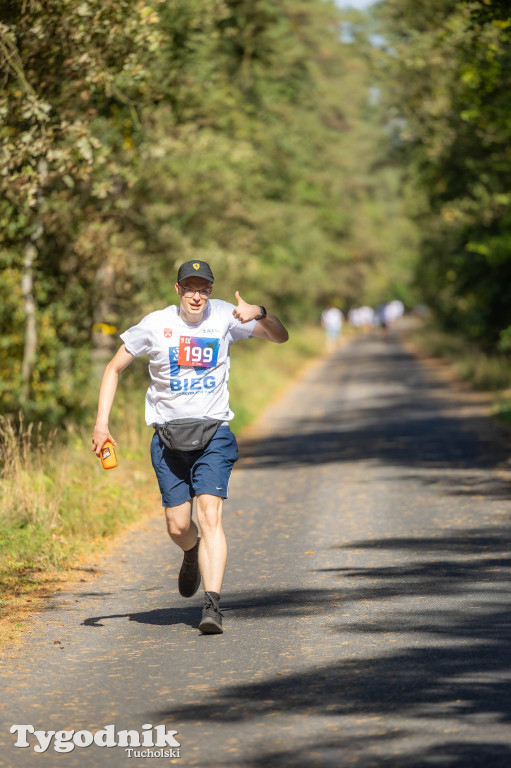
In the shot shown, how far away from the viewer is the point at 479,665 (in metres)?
5.90

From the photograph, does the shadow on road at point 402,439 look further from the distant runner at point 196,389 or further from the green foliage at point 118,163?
the distant runner at point 196,389

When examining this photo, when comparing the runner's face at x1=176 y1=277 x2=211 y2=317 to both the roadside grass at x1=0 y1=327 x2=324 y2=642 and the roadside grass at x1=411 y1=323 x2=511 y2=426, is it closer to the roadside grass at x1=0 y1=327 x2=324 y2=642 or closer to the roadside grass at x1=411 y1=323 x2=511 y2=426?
the roadside grass at x1=0 y1=327 x2=324 y2=642

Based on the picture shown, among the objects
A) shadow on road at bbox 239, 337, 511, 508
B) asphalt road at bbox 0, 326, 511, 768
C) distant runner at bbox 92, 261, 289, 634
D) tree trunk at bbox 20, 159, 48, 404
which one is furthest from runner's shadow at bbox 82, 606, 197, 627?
tree trunk at bbox 20, 159, 48, 404

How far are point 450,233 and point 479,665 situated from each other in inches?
1011

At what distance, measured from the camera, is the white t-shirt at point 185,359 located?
23.5 feet

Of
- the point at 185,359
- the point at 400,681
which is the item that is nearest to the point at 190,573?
the point at 185,359

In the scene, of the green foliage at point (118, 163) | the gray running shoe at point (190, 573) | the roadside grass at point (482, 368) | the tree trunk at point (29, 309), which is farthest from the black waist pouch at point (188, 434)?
the roadside grass at point (482, 368)

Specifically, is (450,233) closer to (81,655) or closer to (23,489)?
(23,489)

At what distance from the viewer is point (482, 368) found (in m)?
28.1

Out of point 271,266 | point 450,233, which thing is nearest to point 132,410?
point 450,233

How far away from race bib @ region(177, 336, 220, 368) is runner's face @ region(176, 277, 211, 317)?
0.16 metres

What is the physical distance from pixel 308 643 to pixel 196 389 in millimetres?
1612

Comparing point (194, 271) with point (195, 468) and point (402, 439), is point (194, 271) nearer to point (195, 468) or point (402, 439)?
point (195, 468)

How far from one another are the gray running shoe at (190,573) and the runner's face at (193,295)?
5.05 feet
